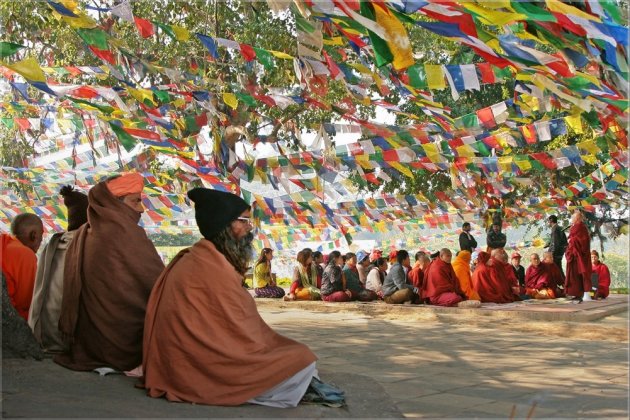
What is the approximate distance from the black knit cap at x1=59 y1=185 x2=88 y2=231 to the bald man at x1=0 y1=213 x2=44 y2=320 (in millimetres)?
274

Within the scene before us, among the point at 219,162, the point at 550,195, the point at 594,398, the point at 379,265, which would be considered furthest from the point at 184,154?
the point at 550,195

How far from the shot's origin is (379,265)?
1838 centimetres

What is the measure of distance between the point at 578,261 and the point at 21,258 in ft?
37.5

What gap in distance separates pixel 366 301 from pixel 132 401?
38.5 ft

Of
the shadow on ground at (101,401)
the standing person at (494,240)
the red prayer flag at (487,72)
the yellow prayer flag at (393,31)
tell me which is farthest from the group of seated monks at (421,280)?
the shadow on ground at (101,401)

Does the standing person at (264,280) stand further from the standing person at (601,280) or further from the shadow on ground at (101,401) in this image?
the shadow on ground at (101,401)

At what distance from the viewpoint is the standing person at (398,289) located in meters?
15.1

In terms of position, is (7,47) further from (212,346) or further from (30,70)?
(212,346)

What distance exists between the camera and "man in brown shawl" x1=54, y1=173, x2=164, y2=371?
5805 mm

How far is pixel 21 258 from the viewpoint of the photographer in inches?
267

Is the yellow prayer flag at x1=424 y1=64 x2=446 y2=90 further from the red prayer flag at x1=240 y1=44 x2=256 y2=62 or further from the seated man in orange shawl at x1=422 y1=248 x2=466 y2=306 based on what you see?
the seated man in orange shawl at x1=422 y1=248 x2=466 y2=306

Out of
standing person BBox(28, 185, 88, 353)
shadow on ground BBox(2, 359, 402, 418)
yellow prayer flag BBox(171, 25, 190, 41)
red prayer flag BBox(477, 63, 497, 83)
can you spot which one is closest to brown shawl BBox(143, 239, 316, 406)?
shadow on ground BBox(2, 359, 402, 418)

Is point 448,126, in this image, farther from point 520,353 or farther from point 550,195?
point 550,195

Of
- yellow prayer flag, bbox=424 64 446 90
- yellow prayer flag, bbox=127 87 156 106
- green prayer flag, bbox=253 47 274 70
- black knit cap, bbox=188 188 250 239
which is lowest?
black knit cap, bbox=188 188 250 239
